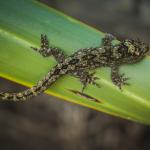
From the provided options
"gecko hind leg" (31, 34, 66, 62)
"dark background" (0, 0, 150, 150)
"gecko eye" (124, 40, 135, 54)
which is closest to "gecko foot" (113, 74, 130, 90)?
"gecko hind leg" (31, 34, 66, 62)

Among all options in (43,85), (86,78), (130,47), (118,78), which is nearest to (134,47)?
(130,47)

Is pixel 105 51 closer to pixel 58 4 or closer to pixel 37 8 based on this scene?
pixel 37 8

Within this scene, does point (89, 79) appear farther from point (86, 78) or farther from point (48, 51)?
point (48, 51)

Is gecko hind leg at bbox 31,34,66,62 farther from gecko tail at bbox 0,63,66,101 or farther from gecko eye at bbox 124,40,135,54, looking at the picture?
gecko eye at bbox 124,40,135,54

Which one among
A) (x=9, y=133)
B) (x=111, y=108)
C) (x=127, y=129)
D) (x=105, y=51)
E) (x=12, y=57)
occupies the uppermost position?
(x=105, y=51)

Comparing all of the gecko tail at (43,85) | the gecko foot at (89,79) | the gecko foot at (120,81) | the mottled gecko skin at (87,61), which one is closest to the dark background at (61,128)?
the mottled gecko skin at (87,61)

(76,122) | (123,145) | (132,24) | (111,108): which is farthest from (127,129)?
(111,108)

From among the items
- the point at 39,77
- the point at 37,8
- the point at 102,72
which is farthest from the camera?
the point at 102,72
